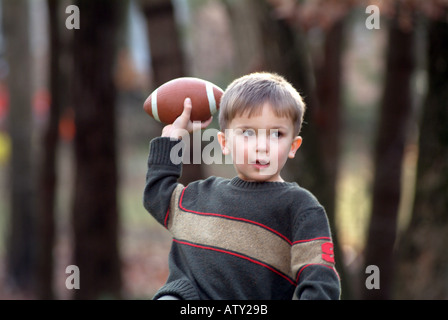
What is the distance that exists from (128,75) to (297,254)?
20795 millimetres

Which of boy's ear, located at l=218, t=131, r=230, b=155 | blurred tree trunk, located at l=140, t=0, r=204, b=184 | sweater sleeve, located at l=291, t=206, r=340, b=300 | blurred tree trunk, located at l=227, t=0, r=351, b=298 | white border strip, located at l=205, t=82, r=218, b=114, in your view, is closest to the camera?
sweater sleeve, located at l=291, t=206, r=340, b=300

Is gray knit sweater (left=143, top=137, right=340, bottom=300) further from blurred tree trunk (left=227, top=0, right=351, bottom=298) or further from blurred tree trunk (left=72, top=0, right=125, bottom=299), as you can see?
blurred tree trunk (left=72, top=0, right=125, bottom=299)

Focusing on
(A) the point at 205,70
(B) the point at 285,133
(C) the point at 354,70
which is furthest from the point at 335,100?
(A) the point at 205,70

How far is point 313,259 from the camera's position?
1.92 m

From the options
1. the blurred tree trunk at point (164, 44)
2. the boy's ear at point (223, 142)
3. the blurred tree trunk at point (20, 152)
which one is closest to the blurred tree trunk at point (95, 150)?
the blurred tree trunk at point (164, 44)

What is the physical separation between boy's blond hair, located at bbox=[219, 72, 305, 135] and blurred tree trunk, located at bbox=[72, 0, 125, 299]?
5021 mm

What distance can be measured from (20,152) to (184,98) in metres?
9.37

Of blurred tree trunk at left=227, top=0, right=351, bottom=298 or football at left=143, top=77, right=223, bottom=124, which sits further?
blurred tree trunk at left=227, top=0, right=351, bottom=298

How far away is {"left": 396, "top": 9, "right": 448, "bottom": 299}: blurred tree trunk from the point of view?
17.1 feet

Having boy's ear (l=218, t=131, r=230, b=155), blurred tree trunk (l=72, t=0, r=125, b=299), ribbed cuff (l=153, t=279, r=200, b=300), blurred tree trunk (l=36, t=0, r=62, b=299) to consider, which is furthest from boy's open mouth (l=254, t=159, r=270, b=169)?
blurred tree trunk (l=36, t=0, r=62, b=299)

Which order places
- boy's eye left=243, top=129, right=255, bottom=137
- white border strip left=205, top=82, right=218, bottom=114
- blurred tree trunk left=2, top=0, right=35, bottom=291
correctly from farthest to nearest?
blurred tree trunk left=2, top=0, right=35, bottom=291 < white border strip left=205, top=82, right=218, bottom=114 < boy's eye left=243, top=129, right=255, bottom=137

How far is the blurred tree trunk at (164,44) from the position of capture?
235 inches

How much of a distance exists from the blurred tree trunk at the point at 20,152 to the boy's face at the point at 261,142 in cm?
960
